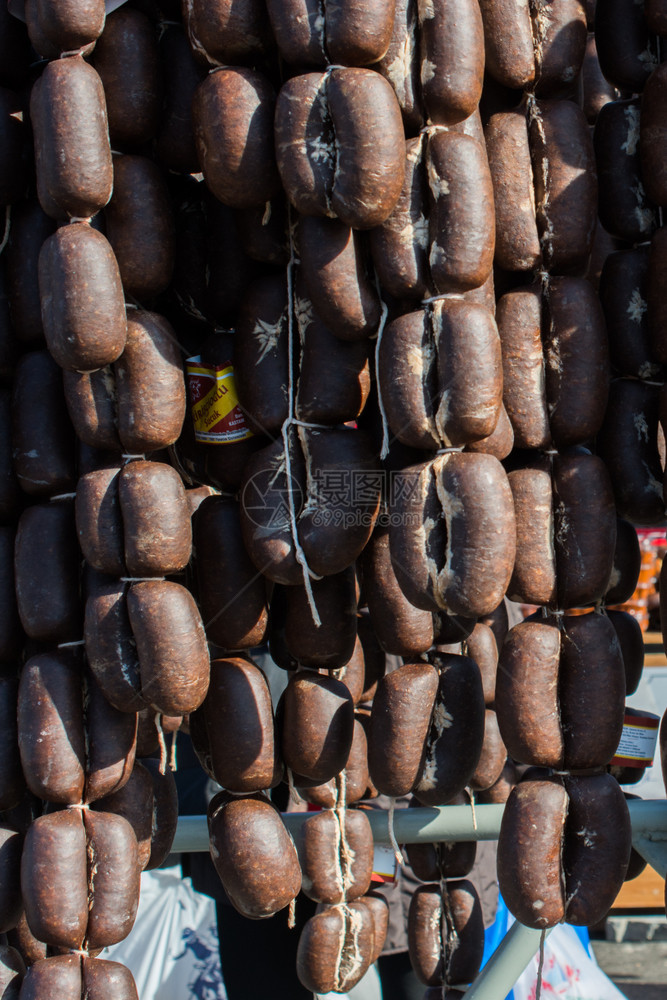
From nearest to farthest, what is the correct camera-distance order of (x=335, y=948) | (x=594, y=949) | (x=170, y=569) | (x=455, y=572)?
1. (x=455, y=572)
2. (x=170, y=569)
3. (x=335, y=948)
4. (x=594, y=949)

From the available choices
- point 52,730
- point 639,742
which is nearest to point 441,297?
point 52,730

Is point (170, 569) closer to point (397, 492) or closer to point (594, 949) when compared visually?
point (397, 492)

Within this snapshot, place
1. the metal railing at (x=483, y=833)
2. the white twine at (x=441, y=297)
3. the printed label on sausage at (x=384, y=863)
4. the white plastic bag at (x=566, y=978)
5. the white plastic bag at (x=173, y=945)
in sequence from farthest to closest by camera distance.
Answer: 1. the white plastic bag at (x=173, y=945)
2. the white plastic bag at (x=566, y=978)
3. the printed label on sausage at (x=384, y=863)
4. the metal railing at (x=483, y=833)
5. the white twine at (x=441, y=297)

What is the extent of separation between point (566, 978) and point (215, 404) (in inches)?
53.1

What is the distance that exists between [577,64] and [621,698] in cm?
64

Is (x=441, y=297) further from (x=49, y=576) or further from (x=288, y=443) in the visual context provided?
(x=49, y=576)

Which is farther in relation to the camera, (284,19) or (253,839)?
(253,839)

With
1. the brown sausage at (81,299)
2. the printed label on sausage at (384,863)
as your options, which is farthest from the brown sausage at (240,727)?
the printed label on sausage at (384,863)

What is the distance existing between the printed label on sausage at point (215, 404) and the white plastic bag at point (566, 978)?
48.0 inches

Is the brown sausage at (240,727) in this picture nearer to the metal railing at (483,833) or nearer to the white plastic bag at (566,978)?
the metal railing at (483,833)

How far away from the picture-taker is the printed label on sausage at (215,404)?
92 centimetres

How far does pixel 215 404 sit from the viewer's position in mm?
930

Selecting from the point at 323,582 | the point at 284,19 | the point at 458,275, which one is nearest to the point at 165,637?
the point at 323,582

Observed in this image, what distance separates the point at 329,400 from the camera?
0.84 m
